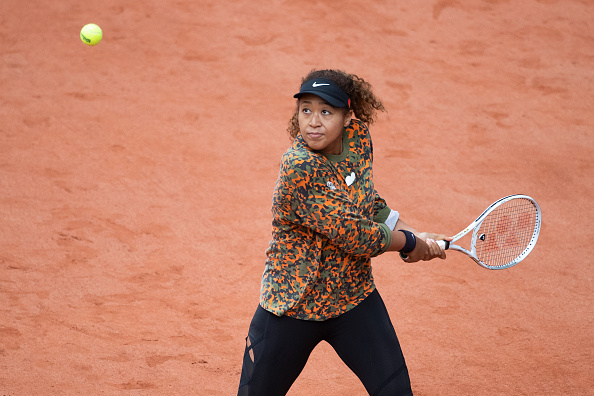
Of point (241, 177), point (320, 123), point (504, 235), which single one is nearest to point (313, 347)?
point (320, 123)

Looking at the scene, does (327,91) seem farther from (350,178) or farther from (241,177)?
(241,177)

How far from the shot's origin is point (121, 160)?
25.1 feet

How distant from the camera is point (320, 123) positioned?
10.0ft

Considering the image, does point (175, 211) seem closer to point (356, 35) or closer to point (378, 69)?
point (378, 69)

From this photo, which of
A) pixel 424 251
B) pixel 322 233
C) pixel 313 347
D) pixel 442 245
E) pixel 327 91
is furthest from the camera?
pixel 442 245

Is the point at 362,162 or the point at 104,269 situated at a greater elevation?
the point at 362,162

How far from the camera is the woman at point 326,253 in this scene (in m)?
2.97

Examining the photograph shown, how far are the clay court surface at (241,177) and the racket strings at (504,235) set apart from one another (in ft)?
3.61

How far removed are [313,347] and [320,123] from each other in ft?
3.21

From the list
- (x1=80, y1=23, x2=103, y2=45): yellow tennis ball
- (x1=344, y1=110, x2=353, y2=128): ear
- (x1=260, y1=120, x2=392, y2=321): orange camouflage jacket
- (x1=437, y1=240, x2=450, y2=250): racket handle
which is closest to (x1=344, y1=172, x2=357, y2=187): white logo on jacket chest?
(x1=260, y1=120, x2=392, y2=321): orange camouflage jacket

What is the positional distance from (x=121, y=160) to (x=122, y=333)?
2948 millimetres

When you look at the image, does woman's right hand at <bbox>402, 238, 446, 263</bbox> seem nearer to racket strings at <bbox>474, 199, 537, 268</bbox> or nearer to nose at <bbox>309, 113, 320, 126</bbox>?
racket strings at <bbox>474, 199, 537, 268</bbox>

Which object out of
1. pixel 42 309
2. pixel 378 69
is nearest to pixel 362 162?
pixel 42 309

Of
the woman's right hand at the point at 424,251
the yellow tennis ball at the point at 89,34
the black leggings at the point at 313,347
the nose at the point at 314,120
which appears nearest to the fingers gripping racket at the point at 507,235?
the woman's right hand at the point at 424,251
